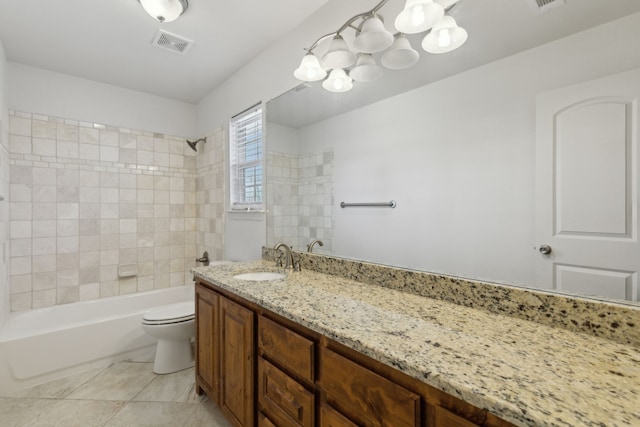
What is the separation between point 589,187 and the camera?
0.84m

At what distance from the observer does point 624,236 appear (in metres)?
0.80

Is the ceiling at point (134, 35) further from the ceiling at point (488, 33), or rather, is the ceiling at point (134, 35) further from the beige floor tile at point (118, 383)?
the beige floor tile at point (118, 383)

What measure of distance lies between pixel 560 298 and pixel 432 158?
661 mm

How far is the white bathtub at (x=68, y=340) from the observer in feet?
6.34

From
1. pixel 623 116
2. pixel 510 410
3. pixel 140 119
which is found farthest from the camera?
pixel 140 119

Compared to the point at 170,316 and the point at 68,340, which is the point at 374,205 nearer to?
the point at 170,316

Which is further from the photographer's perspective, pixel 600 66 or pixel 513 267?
pixel 513 267

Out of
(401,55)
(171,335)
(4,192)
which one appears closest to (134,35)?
(4,192)

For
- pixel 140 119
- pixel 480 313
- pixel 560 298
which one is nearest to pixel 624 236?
pixel 560 298

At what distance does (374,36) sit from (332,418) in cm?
149

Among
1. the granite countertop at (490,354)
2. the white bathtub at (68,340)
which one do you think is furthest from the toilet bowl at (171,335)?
the granite countertop at (490,354)

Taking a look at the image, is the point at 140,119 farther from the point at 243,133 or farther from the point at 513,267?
the point at 513,267

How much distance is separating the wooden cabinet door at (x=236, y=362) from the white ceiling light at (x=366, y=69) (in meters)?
1.28

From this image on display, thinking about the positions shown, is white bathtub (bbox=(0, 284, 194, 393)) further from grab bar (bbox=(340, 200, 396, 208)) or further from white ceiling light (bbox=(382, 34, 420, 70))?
white ceiling light (bbox=(382, 34, 420, 70))
